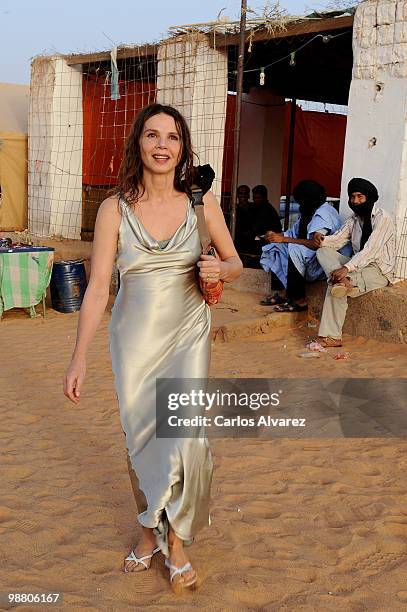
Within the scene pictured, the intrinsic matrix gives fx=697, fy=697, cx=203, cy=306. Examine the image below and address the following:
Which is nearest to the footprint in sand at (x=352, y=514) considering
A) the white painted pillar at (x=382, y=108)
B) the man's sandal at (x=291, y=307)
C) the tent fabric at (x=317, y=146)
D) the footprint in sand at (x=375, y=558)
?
the footprint in sand at (x=375, y=558)

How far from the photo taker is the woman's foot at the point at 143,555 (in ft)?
9.41

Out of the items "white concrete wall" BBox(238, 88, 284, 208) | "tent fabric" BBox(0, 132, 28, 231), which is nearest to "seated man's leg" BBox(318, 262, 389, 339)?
"white concrete wall" BBox(238, 88, 284, 208)

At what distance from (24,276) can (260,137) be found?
583 centimetres

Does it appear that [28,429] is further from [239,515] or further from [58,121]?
[58,121]

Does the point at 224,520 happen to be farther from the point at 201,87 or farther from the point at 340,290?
the point at 201,87

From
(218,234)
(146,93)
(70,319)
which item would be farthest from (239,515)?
(146,93)

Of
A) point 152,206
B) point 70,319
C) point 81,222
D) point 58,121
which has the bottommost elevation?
point 70,319

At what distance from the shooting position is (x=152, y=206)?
107 inches

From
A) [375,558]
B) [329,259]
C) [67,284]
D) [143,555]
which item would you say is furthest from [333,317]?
[143,555]

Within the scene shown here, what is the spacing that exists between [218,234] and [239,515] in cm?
143

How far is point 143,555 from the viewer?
288 cm

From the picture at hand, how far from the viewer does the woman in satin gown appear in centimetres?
264

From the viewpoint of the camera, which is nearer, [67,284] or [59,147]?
[67,284]

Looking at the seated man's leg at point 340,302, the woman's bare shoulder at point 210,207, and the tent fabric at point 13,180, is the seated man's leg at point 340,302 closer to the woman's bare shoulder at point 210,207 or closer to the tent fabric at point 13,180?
the woman's bare shoulder at point 210,207
